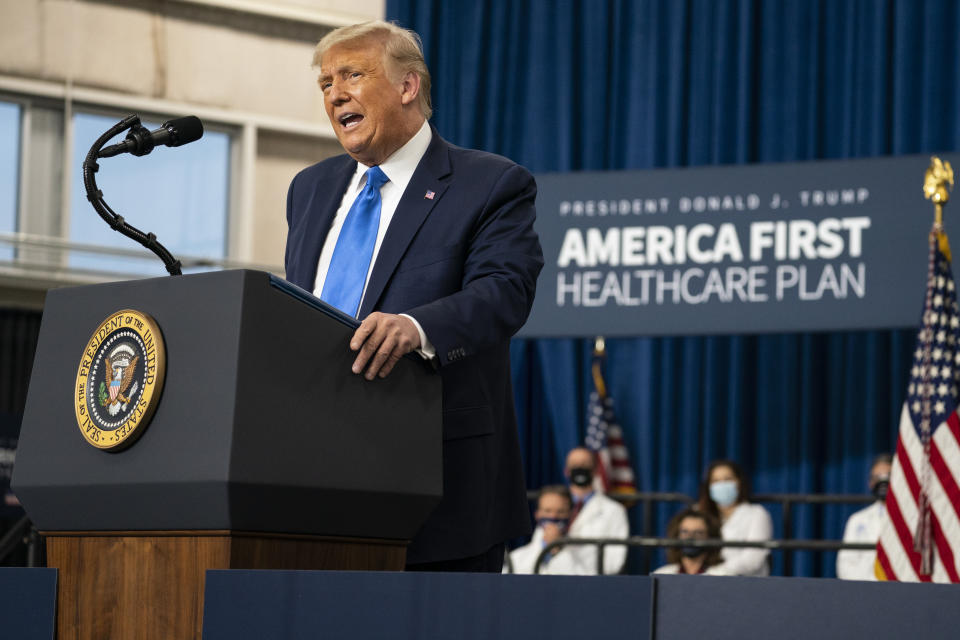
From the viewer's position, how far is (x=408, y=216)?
186 cm

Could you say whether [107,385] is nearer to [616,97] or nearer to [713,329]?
[713,329]

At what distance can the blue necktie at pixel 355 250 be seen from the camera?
1.86m

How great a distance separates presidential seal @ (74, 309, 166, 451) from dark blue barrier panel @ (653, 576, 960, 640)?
601 millimetres

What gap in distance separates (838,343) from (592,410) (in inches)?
58.7

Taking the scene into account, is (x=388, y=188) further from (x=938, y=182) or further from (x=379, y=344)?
(x=938, y=182)

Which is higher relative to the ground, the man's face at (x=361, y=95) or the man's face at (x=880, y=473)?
the man's face at (x=361, y=95)

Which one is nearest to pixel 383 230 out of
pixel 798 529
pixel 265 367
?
pixel 265 367

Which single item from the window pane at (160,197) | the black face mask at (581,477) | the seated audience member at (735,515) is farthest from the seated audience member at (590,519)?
the window pane at (160,197)

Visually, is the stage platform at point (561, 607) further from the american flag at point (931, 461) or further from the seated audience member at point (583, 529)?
the seated audience member at point (583, 529)

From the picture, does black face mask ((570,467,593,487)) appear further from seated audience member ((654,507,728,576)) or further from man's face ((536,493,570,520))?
seated audience member ((654,507,728,576))

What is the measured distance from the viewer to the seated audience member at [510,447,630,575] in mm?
6258

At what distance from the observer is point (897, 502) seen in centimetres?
524

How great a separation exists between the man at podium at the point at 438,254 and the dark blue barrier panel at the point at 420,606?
1.42ft

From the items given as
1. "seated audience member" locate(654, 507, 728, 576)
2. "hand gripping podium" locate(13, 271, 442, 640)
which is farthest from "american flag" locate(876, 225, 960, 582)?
"hand gripping podium" locate(13, 271, 442, 640)
